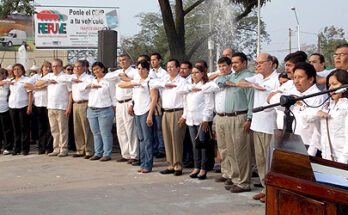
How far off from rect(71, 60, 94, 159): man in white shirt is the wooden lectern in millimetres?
6675

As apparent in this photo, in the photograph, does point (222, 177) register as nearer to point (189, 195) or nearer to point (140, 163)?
point (189, 195)

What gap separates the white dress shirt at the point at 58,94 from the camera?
877cm

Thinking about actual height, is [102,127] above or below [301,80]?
below

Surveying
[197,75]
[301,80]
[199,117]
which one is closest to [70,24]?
[197,75]

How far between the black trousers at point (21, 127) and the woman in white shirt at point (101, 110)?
70.8 inches

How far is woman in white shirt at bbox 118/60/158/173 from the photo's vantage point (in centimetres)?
702

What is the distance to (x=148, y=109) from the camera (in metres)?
7.12

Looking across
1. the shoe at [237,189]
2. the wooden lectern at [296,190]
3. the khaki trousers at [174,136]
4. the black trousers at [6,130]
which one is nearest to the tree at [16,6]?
the black trousers at [6,130]

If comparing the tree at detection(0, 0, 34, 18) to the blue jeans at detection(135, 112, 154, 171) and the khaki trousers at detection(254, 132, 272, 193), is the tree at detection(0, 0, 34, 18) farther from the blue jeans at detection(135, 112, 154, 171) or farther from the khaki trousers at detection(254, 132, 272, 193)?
the khaki trousers at detection(254, 132, 272, 193)

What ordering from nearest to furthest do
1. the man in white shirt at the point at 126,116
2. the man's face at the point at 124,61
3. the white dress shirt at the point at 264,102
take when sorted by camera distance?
the white dress shirt at the point at 264,102 < the man in white shirt at the point at 126,116 < the man's face at the point at 124,61

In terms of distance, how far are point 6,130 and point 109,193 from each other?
15.3ft

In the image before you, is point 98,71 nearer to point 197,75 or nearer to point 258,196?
point 197,75

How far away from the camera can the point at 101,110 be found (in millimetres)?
8180

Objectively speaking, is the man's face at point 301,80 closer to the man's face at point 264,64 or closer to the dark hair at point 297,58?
the dark hair at point 297,58
